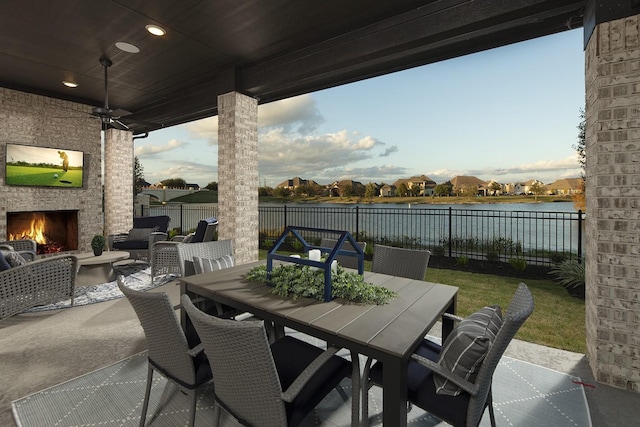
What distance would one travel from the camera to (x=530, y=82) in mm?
5832

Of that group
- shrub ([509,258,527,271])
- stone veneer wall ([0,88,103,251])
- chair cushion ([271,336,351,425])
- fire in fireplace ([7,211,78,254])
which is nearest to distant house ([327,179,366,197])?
shrub ([509,258,527,271])

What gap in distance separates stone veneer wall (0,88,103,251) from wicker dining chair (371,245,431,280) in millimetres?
6618

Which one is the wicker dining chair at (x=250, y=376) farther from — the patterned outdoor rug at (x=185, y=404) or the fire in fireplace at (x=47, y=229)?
the fire in fireplace at (x=47, y=229)

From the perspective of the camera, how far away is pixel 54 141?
599 centimetres

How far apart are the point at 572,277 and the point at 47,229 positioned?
958 cm

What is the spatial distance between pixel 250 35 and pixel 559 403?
15.0 feet

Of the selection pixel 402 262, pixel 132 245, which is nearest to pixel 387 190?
pixel 402 262

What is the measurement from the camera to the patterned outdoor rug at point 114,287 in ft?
12.5

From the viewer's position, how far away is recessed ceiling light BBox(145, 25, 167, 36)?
350cm

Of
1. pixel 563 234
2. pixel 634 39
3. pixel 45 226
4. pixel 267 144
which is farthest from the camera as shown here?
pixel 267 144

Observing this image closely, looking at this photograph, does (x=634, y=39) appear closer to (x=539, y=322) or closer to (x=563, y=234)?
(x=539, y=322)

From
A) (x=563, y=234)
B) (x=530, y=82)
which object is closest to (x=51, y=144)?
(x=530, y=82)

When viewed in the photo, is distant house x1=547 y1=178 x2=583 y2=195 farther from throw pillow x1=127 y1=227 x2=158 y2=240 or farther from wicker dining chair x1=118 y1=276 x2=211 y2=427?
throw pillow x1=127 y1=227 x2=158 y2=240

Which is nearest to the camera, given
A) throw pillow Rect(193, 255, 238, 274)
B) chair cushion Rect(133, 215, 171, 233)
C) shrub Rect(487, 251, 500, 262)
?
throw pillow Rect(193, 255, 238, 274)
